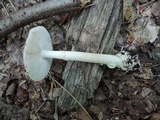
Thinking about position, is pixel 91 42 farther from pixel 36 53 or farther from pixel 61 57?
pixel 36 53

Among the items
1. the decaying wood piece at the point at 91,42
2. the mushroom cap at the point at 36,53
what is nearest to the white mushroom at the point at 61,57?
the mushroom cap at the point at 36,53

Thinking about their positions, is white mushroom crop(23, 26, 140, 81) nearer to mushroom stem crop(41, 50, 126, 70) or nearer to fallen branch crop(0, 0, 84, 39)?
mushroom stem crop(41, 50, 126, 70)

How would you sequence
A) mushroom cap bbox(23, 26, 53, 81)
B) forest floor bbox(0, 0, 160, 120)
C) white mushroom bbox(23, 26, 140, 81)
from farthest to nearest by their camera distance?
forest floor bbox(0, 0, 160, 120) → white mushroom bbox(23, 26, 140, 81) → mushroom cap bbox(23, 26, 53, 81)

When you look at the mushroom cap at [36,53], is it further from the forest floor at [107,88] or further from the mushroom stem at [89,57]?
the forest floor at [107,88]

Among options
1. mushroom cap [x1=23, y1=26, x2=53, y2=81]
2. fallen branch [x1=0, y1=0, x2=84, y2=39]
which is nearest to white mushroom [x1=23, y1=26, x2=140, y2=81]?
mushroom cap [x1=23, y1=26, x2=53, y2=81]

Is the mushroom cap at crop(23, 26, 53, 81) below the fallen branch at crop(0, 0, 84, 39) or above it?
below

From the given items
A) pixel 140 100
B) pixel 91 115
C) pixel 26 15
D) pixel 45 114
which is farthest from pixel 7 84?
pixel 140 100

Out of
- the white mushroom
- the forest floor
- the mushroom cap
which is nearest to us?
the mushroom cap
